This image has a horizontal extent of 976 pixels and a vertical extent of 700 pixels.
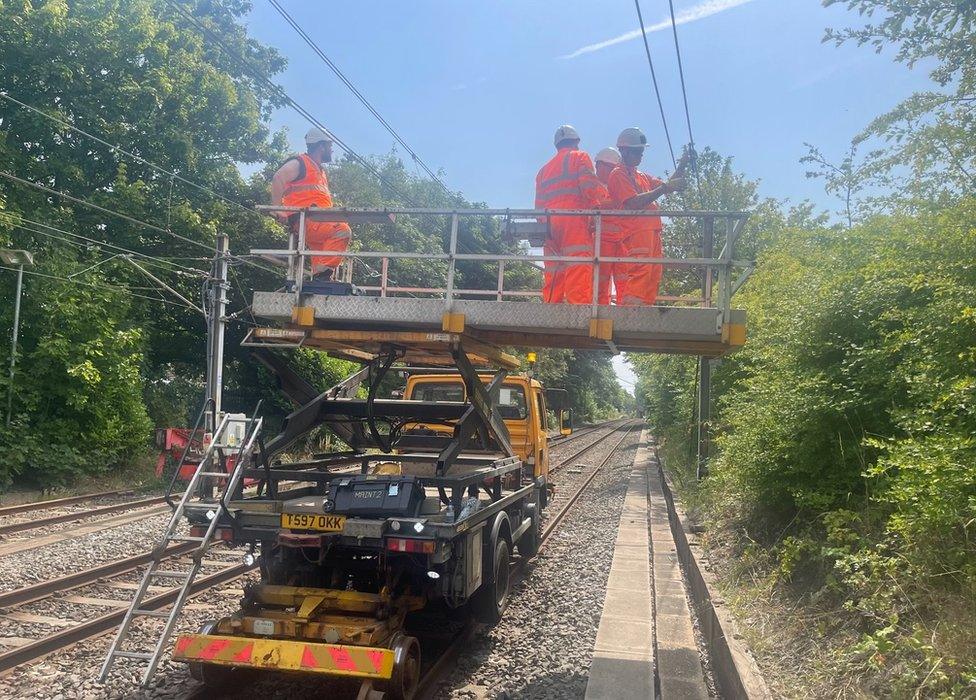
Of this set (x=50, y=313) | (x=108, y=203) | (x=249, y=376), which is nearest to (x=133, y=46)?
(x=108, y=203)

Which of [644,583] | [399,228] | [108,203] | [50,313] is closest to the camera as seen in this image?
[644,583]

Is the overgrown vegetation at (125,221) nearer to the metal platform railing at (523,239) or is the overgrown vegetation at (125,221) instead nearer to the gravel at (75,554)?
the gravel at (75,554)

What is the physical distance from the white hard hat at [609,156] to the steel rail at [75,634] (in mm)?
4685

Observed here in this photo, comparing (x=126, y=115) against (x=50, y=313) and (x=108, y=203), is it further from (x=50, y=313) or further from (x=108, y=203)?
(x=50, y=313)

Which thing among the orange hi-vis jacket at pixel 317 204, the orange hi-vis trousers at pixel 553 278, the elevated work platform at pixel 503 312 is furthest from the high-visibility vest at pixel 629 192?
the orange hi-vis jacket at pixel 317 204

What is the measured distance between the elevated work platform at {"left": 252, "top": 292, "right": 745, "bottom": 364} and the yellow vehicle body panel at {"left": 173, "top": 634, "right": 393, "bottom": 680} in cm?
226

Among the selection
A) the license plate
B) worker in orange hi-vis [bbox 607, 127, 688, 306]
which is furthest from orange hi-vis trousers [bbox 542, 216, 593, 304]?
the license plate

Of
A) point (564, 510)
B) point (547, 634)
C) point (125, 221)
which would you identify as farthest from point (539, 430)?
point (125, 221)

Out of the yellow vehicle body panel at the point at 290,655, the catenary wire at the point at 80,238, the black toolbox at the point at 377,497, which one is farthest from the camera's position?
the catenary wire at the point at 80,238

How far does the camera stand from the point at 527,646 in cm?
615

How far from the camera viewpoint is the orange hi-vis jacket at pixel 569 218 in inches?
244

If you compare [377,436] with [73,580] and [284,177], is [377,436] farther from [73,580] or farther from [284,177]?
[73,580]

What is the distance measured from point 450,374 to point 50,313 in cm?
1183

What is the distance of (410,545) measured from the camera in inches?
188
